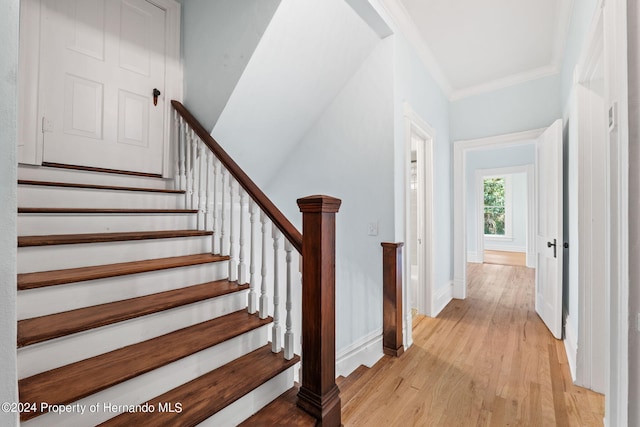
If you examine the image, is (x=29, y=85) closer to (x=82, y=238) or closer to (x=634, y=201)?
(x=82, y=238)

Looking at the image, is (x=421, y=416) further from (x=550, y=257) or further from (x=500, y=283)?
(x=500, y=283)

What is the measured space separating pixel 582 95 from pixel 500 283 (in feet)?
11.0

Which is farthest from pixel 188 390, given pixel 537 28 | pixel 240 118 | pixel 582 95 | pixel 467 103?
pixel 467 103

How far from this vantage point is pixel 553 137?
2719mm

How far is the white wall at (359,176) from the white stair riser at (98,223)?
1.30 meters

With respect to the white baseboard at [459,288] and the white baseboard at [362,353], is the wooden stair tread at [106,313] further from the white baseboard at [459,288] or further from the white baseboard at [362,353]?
the white baseboard at [459,288]

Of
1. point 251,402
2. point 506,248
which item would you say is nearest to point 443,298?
point 251,402

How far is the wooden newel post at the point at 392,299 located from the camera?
2.26 metres

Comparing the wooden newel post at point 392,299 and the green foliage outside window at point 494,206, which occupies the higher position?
the green foliage outside window at point 494,206

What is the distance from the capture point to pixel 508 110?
343cm

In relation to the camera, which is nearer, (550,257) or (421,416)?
(421,416)

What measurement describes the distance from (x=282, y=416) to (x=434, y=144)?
2955 mm

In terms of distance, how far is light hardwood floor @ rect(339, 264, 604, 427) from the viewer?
1.60 metres

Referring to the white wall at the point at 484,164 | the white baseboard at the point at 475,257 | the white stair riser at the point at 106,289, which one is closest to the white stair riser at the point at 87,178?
the white stair riser at the point at 106,289
